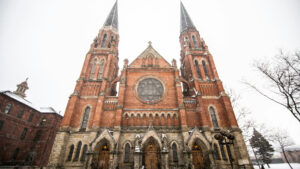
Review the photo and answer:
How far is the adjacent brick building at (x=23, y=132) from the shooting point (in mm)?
23812

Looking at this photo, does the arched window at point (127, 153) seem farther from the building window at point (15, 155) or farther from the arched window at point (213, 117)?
the building window at point (15, 155)

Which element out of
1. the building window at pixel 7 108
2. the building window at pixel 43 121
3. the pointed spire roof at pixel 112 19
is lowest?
the building window at pixel 43 121

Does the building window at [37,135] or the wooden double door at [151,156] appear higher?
the building window at [37,135]

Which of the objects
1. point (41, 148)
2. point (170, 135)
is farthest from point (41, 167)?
point (170, 135)

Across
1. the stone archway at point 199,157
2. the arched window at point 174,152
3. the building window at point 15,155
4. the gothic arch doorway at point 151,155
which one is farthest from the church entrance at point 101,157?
the building window at point 15,155

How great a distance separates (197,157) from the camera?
1427cm

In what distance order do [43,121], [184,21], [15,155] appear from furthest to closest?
[43,121], [184,21], [15,155]

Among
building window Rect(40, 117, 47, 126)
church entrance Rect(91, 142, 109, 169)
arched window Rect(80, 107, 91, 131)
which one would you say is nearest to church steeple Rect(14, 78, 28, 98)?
building window Rect(40, 117, 47, 126)

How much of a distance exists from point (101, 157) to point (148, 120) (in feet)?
19.8

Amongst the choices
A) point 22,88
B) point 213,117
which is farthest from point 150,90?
point 22,88

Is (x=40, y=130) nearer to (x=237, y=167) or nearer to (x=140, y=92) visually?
(x=140, y=92)

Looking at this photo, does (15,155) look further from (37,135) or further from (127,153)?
(127,153)

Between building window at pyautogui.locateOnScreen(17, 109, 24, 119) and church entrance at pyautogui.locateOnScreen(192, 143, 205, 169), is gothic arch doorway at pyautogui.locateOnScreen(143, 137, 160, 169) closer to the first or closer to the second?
church entrance at pyautogui.locateOnScreen(192, 143, 205, 169)

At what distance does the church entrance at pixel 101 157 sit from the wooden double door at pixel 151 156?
12.7 ft
